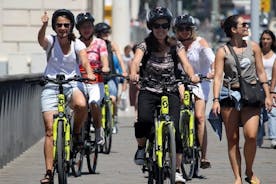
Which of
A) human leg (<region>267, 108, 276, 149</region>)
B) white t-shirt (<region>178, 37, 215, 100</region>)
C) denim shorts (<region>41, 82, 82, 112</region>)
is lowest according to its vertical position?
human leg (<region>267, 108, 276, 149</region>)

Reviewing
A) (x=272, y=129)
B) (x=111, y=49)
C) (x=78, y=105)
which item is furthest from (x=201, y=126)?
(x=272, y=129)

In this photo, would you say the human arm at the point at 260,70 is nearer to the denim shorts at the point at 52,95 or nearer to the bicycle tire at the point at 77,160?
the denim shorts at the point at 52,95

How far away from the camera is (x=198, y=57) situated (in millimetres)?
→ 15328

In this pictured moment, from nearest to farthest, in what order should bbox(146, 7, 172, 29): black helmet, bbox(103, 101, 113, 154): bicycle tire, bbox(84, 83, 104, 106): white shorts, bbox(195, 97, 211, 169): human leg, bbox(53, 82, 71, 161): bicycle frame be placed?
bbox(146, 7, 172, 29): black helmet < bbox(53, 82, 71, 161): bicycle frame < bbox(195, 97, 211, 169): human leg < bbox(84, 83, 104, 106): white shorts < bbox(103, 101, 113, 154): bicycle tire

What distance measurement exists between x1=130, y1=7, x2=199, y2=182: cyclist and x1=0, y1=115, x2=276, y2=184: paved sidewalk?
1.73 m

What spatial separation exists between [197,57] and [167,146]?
334cm

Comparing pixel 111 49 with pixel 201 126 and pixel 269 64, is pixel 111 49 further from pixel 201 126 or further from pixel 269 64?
pixel 201 126

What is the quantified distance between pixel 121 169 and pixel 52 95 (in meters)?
2.92

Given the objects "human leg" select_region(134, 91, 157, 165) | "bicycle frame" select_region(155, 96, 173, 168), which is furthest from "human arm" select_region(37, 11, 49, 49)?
"bicycle frame" select_region(155, 96, 173, 168)

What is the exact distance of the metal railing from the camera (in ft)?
52.7

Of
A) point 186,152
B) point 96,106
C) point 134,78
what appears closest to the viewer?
point 134,78

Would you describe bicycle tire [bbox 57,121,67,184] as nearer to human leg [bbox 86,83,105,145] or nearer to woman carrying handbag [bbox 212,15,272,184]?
woman carrying handbag [bbox 212,15,272,184]

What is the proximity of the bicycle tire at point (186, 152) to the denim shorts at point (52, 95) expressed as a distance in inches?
63.4

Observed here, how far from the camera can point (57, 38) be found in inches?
527
